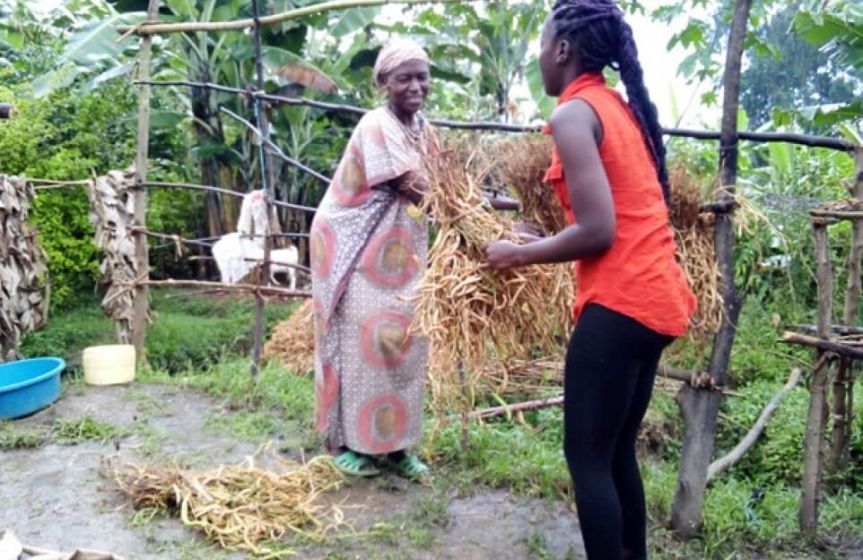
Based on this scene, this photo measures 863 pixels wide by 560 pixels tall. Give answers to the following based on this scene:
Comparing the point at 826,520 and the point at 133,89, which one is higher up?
the point at 133,89

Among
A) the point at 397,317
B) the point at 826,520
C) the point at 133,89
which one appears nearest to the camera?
the point at 826,520

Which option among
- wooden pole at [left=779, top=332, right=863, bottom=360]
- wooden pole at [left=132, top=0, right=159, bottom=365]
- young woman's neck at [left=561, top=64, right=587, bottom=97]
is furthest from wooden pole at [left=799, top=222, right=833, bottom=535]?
wooden pole at [left=132, top=0, right=159, bottom=365]

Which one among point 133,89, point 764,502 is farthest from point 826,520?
point 133,89

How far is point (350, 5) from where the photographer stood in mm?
4574

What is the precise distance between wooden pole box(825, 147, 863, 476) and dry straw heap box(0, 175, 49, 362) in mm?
4829

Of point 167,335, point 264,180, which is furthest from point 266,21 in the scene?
point 167,335

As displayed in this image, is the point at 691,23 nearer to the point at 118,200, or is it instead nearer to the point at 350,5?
the point at 350,5

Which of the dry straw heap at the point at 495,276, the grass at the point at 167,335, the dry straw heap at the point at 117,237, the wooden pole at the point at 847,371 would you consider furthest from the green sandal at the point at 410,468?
the grass at the point at 167,335

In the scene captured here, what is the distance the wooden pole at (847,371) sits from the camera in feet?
9.38

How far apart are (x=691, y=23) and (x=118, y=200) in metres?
4.23

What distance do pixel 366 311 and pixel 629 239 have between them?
1611 millimetres

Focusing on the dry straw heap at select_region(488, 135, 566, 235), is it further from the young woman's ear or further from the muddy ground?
the muddy ground

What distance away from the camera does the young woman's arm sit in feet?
6.31

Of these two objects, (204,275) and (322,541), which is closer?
(322,541)
